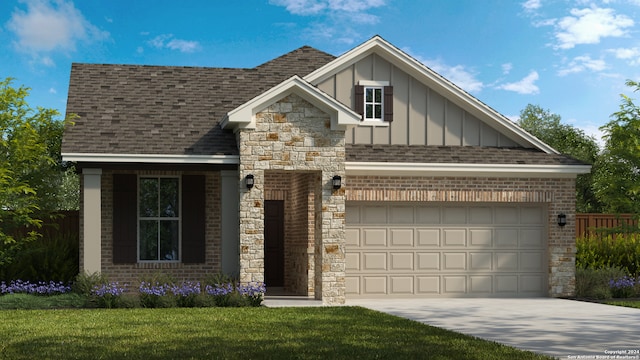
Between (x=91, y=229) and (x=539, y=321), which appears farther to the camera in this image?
(x=91, y=229)

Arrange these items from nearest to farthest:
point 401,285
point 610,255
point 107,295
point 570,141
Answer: point 107,295
point 401,285
point 610,255
point 570,141

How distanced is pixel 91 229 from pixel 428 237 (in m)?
7.52

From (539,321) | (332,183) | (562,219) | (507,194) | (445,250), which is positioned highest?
(332,183)

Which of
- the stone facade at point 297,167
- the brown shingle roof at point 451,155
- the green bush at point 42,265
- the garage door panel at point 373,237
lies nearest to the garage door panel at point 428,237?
the garage door panel at point 373,237

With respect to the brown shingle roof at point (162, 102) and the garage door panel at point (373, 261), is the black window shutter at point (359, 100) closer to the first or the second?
the brown shingle roof at point (162, 102)

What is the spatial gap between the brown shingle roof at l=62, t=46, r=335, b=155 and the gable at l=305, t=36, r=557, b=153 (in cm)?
234

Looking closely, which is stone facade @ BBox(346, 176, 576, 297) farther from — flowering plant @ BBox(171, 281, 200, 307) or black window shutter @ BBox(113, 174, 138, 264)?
black window shutter @ BBox(113, 174, 138, 264)

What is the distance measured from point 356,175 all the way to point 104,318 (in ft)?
22.9

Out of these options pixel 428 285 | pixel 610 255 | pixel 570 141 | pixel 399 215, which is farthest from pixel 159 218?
pixel 570 141

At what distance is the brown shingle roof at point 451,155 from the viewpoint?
1962 cm

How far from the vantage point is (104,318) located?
1476 cm

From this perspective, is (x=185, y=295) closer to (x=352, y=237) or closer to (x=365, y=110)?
(x=352, y=237)

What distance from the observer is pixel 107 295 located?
17.0m

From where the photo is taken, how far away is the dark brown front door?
22484 millimetres
